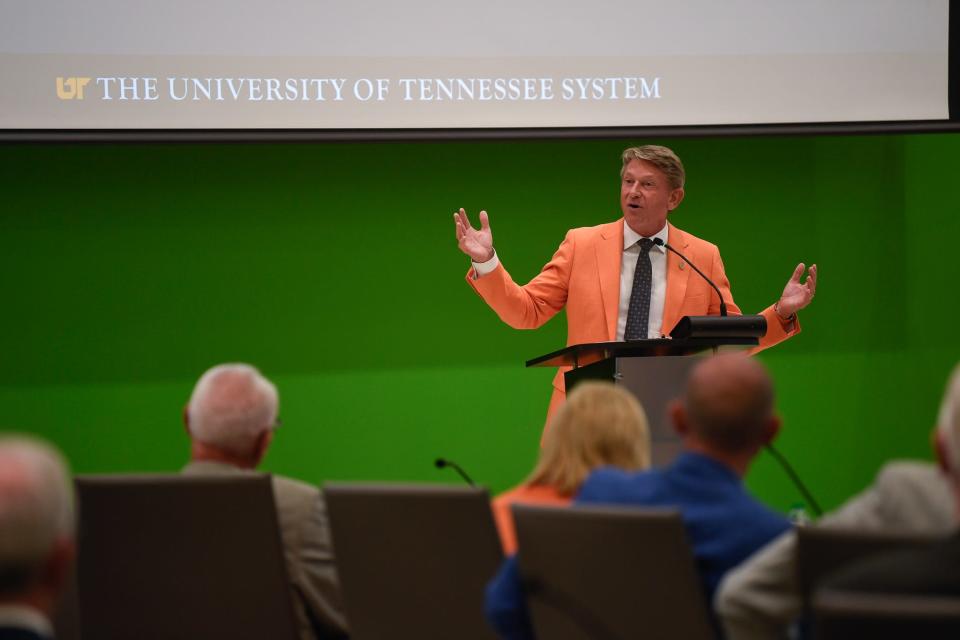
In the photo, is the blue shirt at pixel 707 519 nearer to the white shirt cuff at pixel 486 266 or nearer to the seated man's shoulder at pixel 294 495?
the seated man's shoulder at pixel 294 495

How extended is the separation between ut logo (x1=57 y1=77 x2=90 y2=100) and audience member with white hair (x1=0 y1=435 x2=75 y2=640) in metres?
3.84

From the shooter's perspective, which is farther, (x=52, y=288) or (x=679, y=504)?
(x=52, y=288)

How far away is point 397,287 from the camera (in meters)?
5.79

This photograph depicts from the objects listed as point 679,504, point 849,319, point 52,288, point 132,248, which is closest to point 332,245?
point 132,248

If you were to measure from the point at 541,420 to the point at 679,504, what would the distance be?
3.72 meters

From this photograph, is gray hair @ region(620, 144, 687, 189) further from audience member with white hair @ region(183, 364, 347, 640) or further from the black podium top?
audience member with white hair @ region(183, 364, 347, 640)

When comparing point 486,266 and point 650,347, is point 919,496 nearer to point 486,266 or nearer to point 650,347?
point 650,347

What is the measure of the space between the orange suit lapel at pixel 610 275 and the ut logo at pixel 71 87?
2087mm

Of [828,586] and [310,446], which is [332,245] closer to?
[310,446]

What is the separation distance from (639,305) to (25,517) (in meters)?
3.12

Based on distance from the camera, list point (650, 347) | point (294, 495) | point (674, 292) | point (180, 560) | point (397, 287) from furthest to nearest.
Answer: point (397, 287), point (674, 292), point (650, 347), point (294, 495), point (180, 560)

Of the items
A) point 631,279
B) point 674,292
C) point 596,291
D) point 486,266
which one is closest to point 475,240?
point 486,266

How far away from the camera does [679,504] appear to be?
85.0 inches

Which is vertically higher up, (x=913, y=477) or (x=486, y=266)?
(x=486, y=266)
